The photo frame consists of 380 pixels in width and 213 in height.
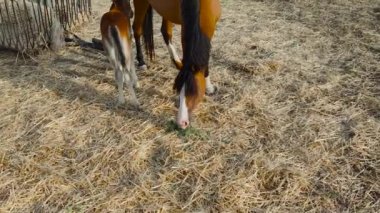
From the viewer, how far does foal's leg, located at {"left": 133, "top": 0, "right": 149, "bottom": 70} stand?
12.4ft

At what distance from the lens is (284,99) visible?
138 inches

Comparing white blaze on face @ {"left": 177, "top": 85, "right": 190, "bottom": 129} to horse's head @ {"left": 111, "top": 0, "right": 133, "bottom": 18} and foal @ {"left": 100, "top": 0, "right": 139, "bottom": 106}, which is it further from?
horse's head @ {"left": 111, "top": 0, "right": 133, "bottom": 18}

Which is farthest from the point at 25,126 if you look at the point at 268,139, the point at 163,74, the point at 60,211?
the point at 268,139

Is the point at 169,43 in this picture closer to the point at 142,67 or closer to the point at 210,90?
the point at 142,67

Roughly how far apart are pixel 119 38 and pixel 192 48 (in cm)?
73

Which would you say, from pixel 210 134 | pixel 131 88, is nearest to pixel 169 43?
pixel 131 88

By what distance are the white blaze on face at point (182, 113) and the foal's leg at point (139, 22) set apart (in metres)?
1.41

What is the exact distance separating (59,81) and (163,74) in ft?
3.37

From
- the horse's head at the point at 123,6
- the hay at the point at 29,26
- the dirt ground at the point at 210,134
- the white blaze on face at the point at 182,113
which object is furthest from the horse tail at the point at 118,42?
the hay at the point at 29,26

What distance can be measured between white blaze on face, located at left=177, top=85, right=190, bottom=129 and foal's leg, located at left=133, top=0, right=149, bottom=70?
141 centimetres

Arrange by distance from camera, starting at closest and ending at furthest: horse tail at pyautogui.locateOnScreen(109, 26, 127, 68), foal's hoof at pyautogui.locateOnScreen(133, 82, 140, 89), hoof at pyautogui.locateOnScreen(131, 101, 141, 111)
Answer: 1. horse tail at pyautogui.locateOnScreen(109, 26, 127, 68)
2. hoof at pyautogui.locateOnScreen(131, 101, 141, 111)
3. foal's hoof at pyautogui.locateOnScreen(133, 82, 140, 89)

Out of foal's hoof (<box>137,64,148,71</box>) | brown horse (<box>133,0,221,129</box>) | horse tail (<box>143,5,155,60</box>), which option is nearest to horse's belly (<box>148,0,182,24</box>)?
brown horse (<box>133,0,221,129</box>)

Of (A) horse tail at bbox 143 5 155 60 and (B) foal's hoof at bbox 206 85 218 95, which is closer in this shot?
(B) foal's hoof at bbox 206 85 218 95

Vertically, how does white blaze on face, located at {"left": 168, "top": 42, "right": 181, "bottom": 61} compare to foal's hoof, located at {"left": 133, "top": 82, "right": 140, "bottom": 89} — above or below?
above
